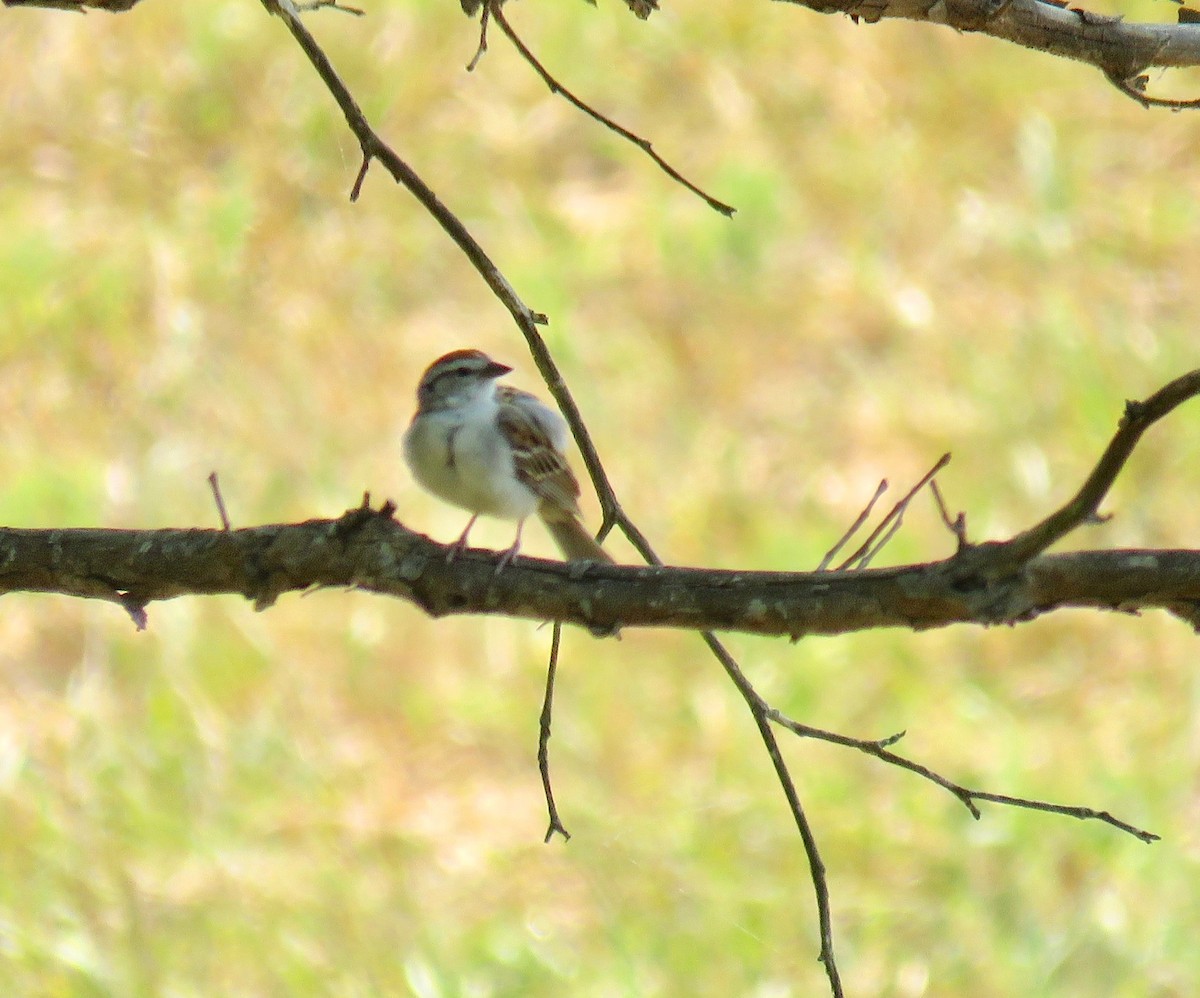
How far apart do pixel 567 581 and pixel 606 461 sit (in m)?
4.17

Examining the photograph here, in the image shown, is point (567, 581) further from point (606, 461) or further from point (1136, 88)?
point (606, 461)

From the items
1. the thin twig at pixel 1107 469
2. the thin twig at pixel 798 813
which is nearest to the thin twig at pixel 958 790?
the thin twig at pixel 798 813

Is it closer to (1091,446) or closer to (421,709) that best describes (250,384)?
(421,709)

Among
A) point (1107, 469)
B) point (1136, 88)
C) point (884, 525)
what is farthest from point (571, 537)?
point (1107, 469)

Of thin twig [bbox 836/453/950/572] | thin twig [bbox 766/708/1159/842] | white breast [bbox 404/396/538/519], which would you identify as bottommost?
thin twig [bbox 766/708/1159/842]

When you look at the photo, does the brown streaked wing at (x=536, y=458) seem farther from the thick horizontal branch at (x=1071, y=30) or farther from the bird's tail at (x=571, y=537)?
the thick horizontal branch at (x=1071, y=30)

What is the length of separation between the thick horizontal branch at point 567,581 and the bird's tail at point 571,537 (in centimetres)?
145

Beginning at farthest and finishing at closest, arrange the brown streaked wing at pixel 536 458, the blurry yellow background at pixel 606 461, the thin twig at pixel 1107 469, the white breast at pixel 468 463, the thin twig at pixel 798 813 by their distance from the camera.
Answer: the blurry yellow background at pixel 606 461 → the brown streaked wing at pixel 536 458 → the white breast at pixel 468 463 → the thin twig at pixel 798 813 → the thin twig at pixel 1107 469

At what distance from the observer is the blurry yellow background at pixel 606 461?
A: 17.5 ft

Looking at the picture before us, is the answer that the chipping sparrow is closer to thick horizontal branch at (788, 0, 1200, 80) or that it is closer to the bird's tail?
the bird's tail

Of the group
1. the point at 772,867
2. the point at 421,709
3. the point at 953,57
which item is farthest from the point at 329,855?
the point at 953,57

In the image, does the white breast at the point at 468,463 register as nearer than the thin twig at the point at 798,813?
No

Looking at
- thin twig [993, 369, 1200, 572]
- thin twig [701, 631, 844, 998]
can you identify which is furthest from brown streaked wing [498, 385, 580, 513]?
thin twig [993, 369, 1200, 572]

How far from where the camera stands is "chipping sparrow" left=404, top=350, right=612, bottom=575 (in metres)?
3.68
